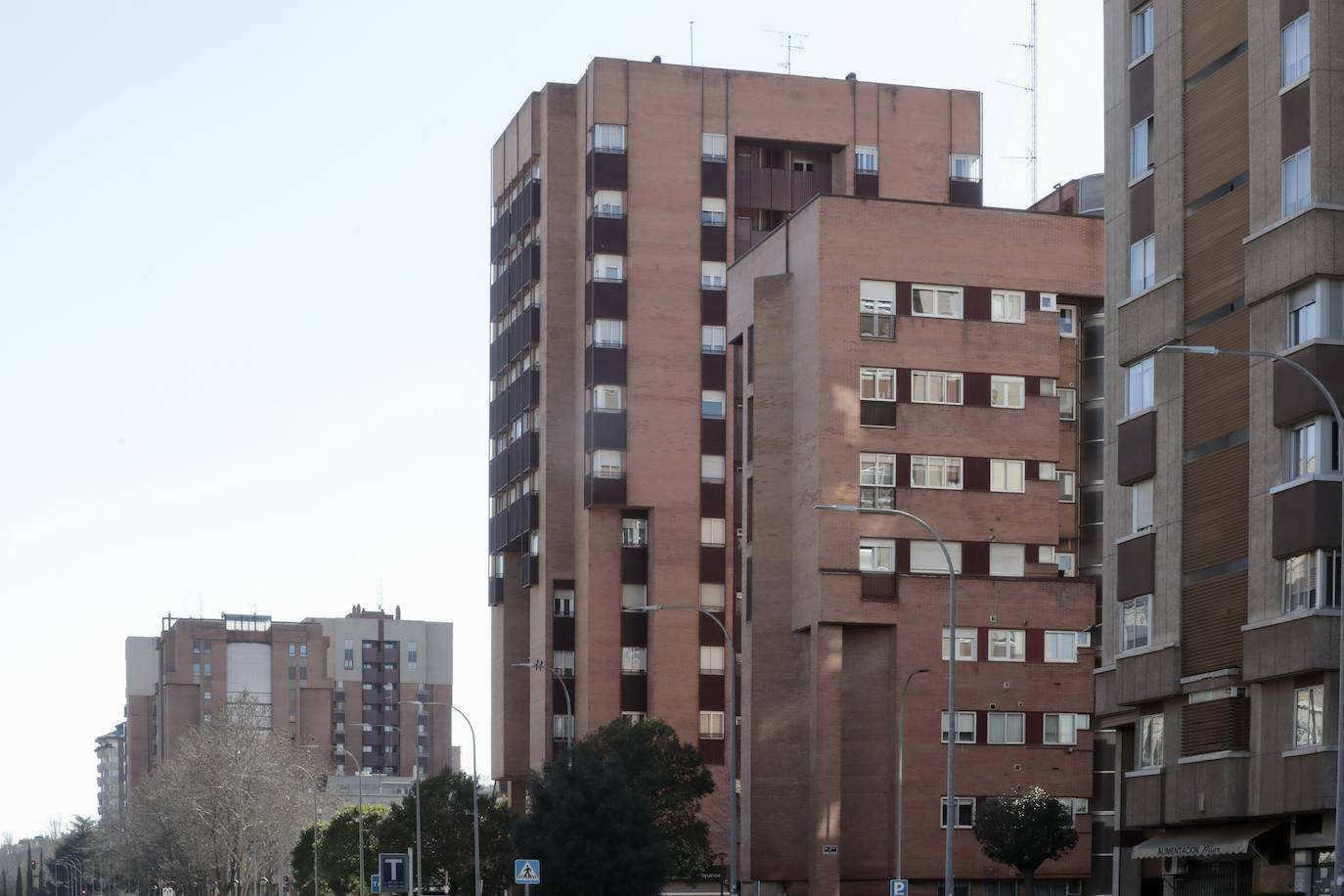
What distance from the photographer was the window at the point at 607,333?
95812mm

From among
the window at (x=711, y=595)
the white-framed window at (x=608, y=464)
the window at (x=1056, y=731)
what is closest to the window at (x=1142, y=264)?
the window at (x=1056, y=731)

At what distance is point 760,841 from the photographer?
75.6 meters

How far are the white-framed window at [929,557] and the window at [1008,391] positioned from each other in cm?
540

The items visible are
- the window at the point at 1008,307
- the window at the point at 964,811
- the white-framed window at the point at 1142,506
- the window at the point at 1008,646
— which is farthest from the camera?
the window at the point at 1008,307

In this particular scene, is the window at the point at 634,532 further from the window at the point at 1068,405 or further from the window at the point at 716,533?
the window at the point at 1068,405

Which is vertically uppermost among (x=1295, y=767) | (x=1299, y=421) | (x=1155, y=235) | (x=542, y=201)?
(x=542, y=201)

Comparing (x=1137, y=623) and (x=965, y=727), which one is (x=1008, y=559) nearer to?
(x=965, y=727)

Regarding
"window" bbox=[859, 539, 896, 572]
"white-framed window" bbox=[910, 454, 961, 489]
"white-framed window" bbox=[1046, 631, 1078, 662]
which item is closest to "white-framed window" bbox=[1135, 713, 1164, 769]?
"window" bbox=[859, 539, 896, 572]

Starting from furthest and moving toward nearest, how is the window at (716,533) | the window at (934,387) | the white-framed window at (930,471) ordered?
1. the window at (716,533)
2. the window at (934,387)
3. the white-framed window at (930,471)

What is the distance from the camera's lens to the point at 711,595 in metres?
96.2

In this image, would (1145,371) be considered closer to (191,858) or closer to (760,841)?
(760,841)

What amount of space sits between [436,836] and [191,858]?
4000cm

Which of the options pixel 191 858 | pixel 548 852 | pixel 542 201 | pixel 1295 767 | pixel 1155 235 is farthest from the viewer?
pixel 191 858

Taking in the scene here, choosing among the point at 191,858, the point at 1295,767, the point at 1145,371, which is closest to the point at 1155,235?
the point at 1145,371
